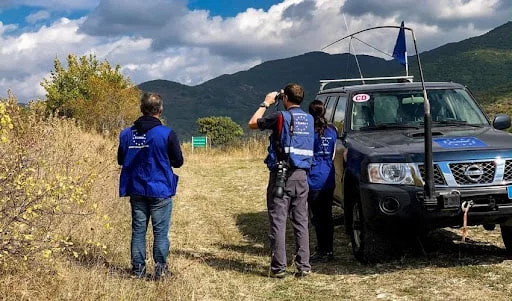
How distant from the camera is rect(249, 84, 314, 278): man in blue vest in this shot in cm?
542

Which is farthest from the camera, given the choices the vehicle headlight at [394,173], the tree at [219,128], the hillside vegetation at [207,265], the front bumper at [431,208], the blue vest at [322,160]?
the tree at [219,128]

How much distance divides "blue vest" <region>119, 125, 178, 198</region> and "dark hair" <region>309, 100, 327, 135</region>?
1.72 meters

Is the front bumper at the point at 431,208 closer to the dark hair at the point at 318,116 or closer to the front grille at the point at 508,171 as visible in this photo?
the front grille at the point at 508,171

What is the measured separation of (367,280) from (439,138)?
157 centimetres

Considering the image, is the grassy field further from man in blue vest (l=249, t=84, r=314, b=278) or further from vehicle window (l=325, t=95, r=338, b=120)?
vehicle window (l=325, t=95, r=338, b=120)

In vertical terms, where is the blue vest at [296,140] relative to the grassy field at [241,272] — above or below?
above

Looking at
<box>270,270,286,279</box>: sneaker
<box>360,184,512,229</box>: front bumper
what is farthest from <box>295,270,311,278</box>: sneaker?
<box>360,184,512,229</box>: front bumper

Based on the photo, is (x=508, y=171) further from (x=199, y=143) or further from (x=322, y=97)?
(x=199, y=143)

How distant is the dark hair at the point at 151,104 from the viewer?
5273mm

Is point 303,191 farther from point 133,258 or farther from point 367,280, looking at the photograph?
point 133,258

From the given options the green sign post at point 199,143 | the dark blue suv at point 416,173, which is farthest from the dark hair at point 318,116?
the green sign post at point 199,143

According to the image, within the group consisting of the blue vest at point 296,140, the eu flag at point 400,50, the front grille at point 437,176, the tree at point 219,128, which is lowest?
the tree at point 219,128

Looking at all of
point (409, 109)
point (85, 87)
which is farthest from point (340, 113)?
point (85, 87)

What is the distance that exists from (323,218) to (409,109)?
65.5 inches
